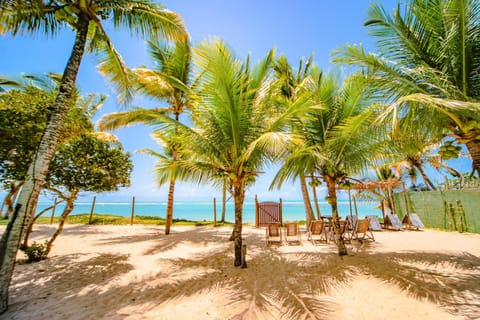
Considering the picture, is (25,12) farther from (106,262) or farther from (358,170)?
(358,170)

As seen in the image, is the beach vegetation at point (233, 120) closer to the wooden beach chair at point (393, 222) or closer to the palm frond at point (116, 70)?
the palm frond at point (116, 70)

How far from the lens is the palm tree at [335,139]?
477 centimetres

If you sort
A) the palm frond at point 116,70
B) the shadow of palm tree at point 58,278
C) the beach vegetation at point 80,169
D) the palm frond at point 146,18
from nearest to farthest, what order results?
1. the shadow of palm tree at point 58,278
2. the palm frond at point 146,18
3. the palm frond at point 116,70
4. the beach vegetation at point 80,169

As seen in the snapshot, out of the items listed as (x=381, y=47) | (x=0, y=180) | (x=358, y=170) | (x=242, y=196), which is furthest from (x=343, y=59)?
(x=0, y=180)

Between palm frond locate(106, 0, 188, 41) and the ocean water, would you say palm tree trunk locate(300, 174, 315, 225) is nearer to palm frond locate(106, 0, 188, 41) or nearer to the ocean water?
the ocean water

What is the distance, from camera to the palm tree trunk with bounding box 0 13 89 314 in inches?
117

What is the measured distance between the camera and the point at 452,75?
11.9 ft

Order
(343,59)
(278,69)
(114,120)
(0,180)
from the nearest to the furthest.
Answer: (343,59) → (0,180) → (114,120) → (278,69)

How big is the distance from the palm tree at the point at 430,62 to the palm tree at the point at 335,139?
2.05 ft

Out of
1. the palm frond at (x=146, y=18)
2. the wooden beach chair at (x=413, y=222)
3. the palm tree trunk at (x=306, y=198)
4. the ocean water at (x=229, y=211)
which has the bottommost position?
the ocean water at (x=229, y=211)

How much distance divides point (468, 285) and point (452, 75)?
3578mm

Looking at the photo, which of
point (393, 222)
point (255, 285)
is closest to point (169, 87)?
point (255, 285)

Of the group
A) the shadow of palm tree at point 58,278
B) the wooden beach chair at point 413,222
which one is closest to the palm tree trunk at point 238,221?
the shadow of palm tree at point 58,278

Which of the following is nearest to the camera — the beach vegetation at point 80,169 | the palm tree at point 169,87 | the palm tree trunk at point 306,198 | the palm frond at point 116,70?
the palm frond at point 116,70
